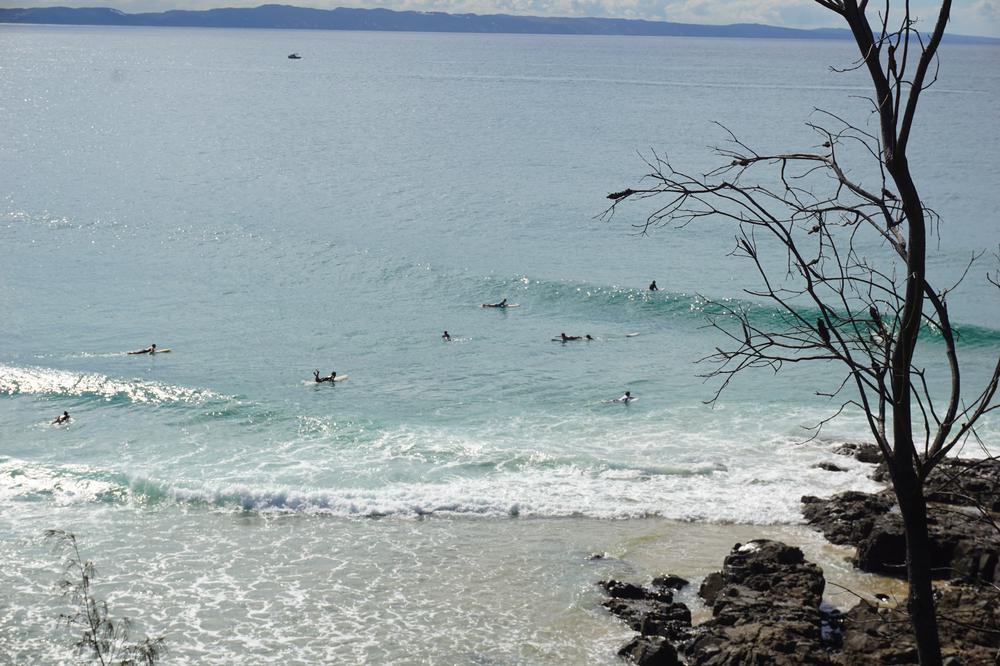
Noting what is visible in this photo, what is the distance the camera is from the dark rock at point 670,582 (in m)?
15.6

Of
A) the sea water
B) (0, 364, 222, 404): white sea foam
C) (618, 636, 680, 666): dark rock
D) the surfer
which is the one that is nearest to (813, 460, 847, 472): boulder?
the sea water

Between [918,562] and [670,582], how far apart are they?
10851 mm

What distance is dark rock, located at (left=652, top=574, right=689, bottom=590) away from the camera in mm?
15641

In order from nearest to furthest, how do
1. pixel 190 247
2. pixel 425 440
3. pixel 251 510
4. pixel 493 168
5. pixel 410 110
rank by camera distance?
pixel 251 510 < pixel 425 440 < pixel 190 247 < pixel 493 168 < pixel 410 110

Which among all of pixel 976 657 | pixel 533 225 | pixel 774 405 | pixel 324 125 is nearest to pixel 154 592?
pixel 976 657

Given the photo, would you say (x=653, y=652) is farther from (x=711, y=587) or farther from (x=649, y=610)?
(x=711, y=587)

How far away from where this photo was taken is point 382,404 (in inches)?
1025

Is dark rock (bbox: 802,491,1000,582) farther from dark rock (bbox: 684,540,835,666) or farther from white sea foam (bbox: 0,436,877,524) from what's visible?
dark rock (bbox: 684,540,835,666)

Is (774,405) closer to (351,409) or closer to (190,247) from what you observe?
(351,409)

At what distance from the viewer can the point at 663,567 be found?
55.0 ft

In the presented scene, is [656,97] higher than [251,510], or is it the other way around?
[656,97]

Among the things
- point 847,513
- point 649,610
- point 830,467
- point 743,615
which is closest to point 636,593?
point 649,610

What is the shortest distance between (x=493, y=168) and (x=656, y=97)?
58373 mm

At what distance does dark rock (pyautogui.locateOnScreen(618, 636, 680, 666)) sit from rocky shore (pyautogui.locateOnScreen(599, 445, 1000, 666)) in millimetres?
13
